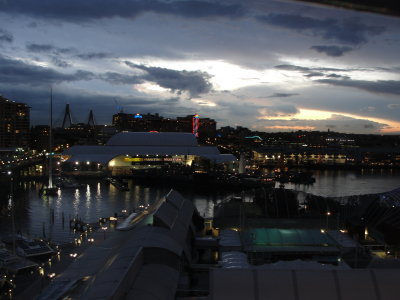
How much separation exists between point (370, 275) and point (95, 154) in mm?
13705

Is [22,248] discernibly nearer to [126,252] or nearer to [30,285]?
[30,285]

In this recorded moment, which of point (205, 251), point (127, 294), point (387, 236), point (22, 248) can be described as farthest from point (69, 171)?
point (127, 294)

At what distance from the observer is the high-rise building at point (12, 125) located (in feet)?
84.1

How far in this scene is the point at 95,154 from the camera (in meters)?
14.5

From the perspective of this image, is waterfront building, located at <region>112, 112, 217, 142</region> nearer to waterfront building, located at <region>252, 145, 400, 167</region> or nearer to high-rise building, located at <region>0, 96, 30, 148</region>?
high-rise building, located at <region>0, 96, 30, 148</region>

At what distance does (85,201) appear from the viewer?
8289 mm

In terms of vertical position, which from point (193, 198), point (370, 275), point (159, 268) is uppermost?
point (370, 275)

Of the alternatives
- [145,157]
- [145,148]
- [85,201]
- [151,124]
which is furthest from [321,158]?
[151,124]

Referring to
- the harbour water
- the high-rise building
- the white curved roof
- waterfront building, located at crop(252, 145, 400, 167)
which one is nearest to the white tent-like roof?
the white curved roof

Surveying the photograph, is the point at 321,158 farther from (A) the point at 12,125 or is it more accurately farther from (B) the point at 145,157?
(A) the point at 12,125

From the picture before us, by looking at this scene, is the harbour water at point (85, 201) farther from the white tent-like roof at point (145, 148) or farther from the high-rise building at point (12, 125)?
the high-rise building at point (12, 125)

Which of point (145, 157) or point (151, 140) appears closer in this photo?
point (145, 157)

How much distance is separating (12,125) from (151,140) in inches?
541

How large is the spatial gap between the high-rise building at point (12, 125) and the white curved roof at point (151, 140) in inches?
476
